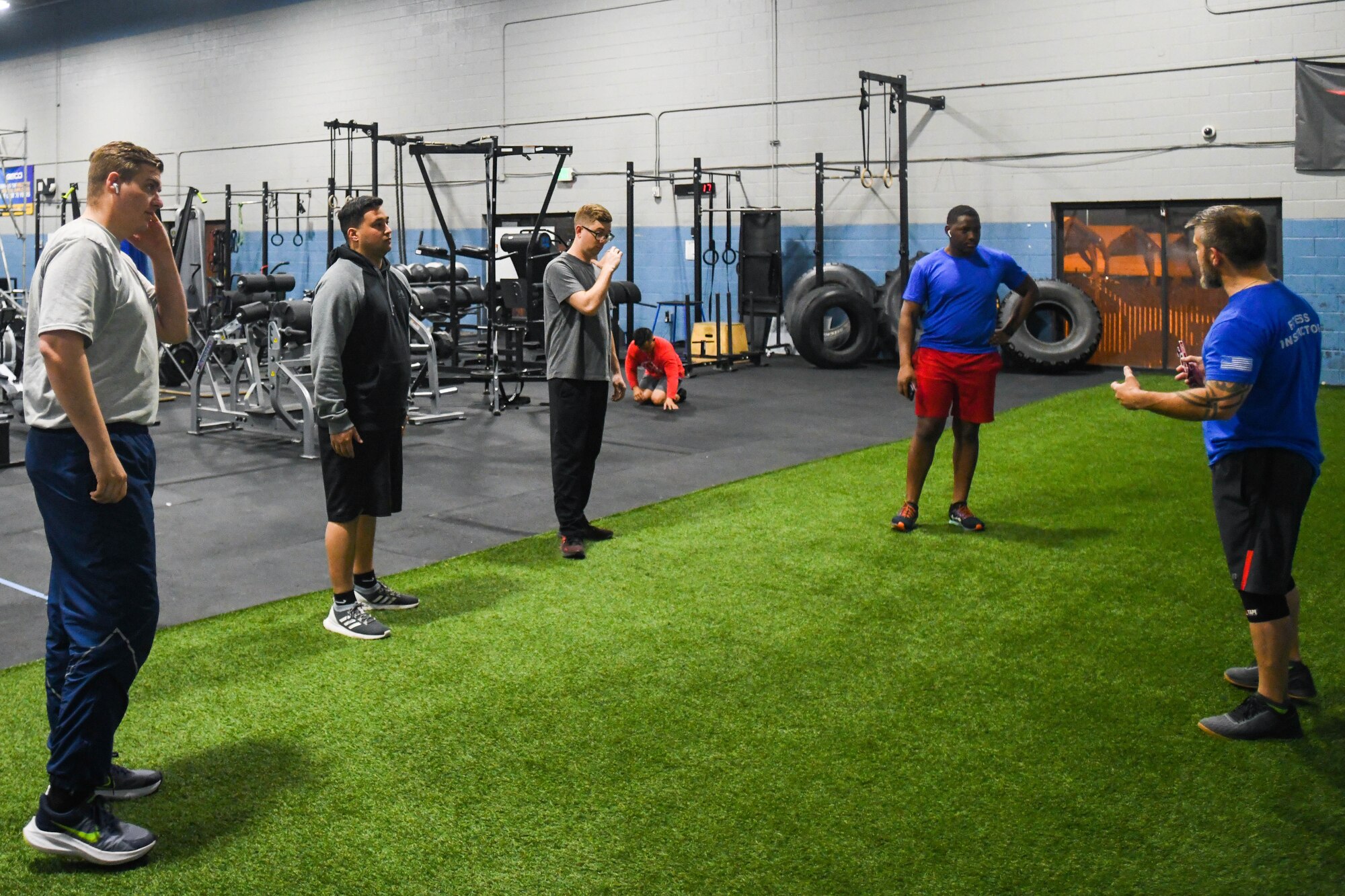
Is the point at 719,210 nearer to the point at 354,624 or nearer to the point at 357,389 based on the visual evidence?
the point at 357,389

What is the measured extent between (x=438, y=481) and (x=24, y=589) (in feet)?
8.02

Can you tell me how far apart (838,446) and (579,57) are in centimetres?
870

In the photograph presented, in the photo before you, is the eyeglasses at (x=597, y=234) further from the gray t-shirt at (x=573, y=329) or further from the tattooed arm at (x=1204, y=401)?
the tattooed arm at (x=1204, y=401)

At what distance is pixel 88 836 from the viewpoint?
238 centimetres

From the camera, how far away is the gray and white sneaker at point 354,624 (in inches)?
151

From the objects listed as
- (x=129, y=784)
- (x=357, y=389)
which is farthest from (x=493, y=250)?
(x=129, y=784)

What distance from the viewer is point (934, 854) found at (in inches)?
96.1

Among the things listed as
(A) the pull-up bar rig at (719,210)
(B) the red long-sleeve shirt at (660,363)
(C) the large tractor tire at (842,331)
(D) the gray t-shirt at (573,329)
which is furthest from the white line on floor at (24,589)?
(C) the large tractor tire at (842,331)

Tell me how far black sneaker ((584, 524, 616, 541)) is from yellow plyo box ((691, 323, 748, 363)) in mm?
7583

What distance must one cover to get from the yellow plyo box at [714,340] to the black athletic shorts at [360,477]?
8.90 m

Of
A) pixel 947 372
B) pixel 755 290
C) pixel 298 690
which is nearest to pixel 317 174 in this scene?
pixel 755 290

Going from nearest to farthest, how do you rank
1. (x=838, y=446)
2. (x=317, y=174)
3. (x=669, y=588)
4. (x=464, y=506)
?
(x=669, y=588) < (x=464, y=506) < (x=838, y=446) < (x=317, y=174)

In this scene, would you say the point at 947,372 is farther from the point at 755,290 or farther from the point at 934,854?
the point at 755,290

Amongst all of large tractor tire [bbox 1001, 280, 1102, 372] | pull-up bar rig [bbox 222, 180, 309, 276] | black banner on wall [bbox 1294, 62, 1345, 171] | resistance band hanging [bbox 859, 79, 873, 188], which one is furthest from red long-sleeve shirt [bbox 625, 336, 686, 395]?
pull-up bar rig [bbox 222, 180, 309, 276]
